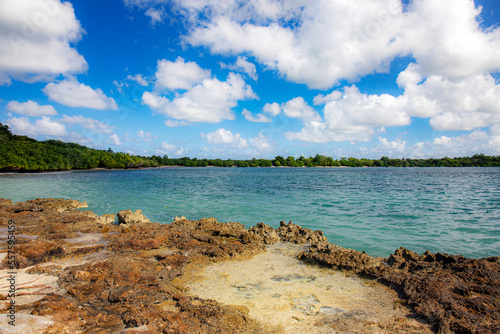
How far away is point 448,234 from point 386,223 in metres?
2.92

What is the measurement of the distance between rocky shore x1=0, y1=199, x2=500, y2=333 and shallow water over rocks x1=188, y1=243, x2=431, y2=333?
0.80ft

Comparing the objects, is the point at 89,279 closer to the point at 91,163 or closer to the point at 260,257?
the point at 260,257

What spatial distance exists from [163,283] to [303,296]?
3.17m

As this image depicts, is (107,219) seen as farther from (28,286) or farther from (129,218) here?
(28,286)

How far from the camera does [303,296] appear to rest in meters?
5.69

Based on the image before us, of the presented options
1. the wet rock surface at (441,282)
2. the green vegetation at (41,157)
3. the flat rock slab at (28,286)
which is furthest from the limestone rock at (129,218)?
the green vegetation at (41,157)

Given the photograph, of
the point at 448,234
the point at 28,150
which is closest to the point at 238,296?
the point at 448,234

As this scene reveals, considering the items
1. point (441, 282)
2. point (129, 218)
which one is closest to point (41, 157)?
point (129, 218)

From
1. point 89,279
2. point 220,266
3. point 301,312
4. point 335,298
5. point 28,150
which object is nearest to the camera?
point 301,312

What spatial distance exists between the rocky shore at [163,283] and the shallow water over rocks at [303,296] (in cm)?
24

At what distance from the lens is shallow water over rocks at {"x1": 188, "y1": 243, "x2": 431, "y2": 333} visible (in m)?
4.56

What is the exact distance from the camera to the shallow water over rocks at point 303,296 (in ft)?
15.0

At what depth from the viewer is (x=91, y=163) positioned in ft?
371

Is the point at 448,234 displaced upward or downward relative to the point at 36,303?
downward
